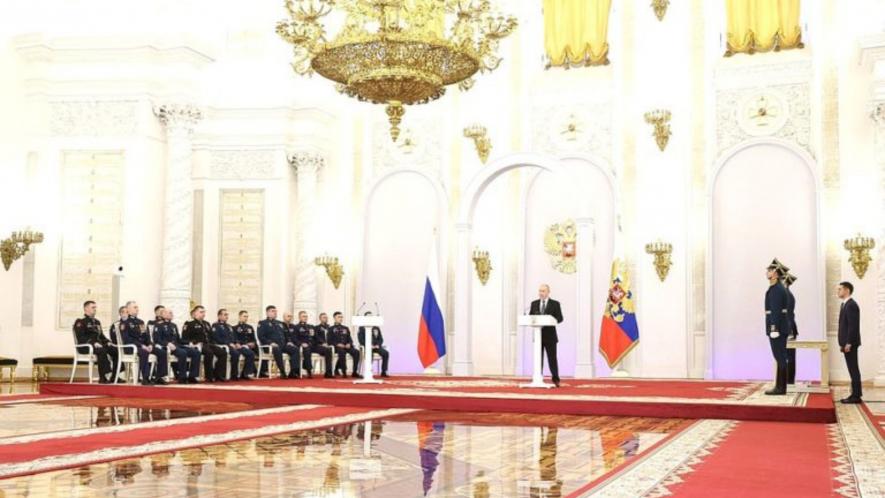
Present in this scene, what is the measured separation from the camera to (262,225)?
54.7ft

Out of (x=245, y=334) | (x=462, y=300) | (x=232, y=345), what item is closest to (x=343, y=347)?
(x=245, y=334)

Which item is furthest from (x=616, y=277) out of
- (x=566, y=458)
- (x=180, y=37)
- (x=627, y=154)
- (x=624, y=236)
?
(x=566, y=458)

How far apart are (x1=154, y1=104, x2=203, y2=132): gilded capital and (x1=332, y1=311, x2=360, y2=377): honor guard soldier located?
374 cm

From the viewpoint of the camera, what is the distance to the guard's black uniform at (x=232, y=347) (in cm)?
1391

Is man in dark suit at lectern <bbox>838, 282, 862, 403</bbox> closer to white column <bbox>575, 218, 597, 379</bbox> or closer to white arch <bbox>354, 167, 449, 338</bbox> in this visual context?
white column <bbox>575, 218, 597, 379</bbox>

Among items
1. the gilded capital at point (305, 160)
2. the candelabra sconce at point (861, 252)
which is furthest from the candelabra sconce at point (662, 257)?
the gilded capital at point (305, 160)

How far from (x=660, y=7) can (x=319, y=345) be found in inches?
305

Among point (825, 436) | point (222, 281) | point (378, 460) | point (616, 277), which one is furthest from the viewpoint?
point (222, 281)

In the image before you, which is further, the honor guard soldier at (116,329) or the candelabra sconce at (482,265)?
the candelabra sconce at (482,265)

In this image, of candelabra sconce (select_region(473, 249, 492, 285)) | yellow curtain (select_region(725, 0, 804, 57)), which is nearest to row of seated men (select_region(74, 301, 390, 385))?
candelabra sconce (select_region(473, 249, 492, 285))

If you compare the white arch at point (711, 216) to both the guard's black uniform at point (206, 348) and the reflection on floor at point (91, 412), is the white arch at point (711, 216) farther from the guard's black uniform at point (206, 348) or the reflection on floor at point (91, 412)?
the reflection on floor at point (91, 412)

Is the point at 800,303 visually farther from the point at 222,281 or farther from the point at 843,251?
the point at 222,281

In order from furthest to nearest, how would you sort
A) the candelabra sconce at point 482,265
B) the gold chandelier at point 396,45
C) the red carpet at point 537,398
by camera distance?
the candelabra sconce at point 482,265
the gold chandelier at point 396,45
the red carpet at point 537,398

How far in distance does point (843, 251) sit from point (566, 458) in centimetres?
1024
